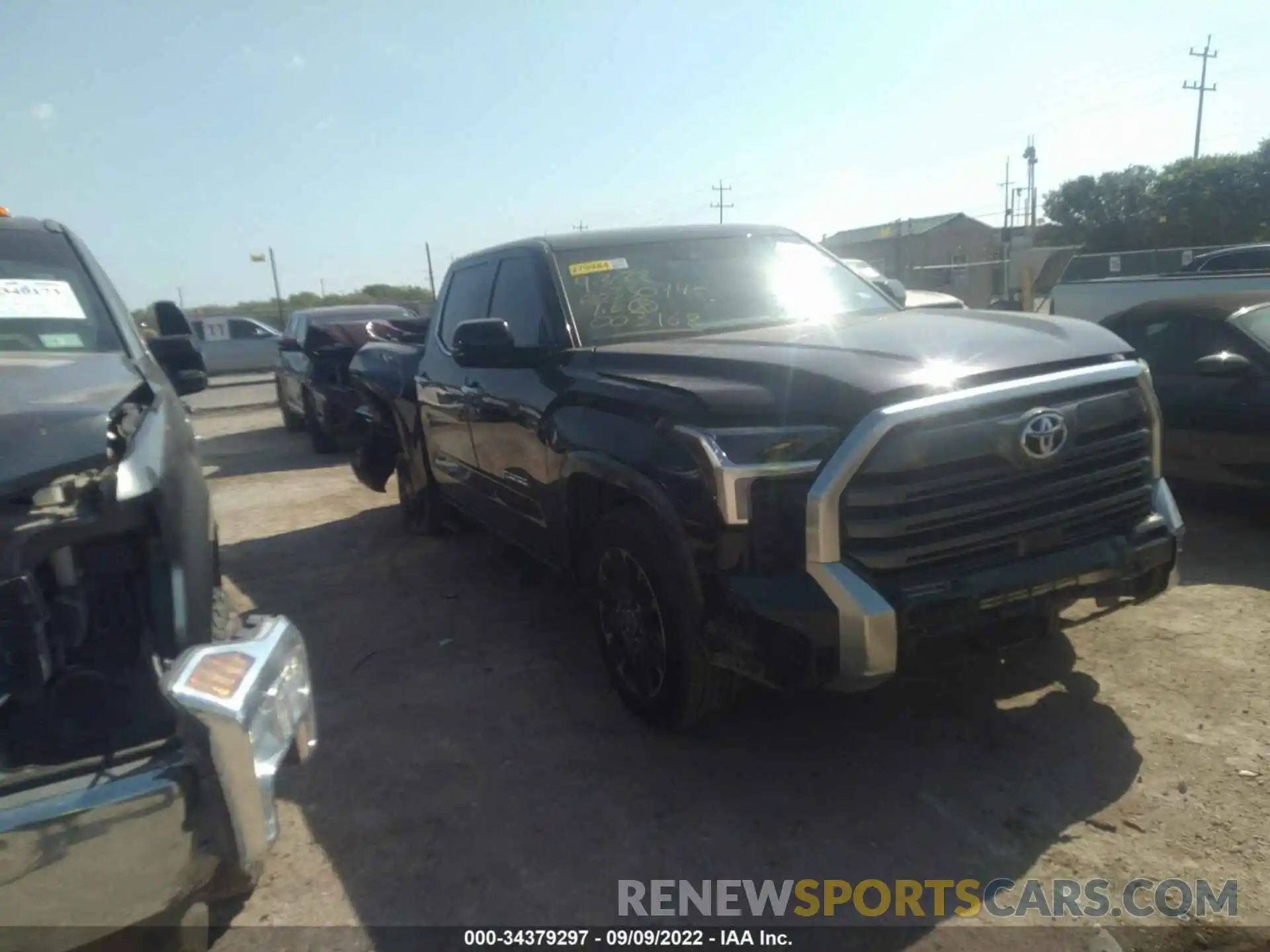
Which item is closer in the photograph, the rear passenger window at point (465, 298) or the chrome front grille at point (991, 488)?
the chrome front grille at point (991, 488)

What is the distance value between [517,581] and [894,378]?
11.4ft

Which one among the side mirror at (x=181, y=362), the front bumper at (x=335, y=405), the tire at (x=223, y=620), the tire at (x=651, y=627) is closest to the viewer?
the tire at (x=223, y=620)

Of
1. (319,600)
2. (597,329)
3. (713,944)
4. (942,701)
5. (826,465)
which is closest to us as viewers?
(713,944)

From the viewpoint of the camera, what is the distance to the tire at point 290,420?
14.2 m

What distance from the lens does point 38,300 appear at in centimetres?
369

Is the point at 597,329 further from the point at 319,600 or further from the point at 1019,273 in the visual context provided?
the point at 1019,273

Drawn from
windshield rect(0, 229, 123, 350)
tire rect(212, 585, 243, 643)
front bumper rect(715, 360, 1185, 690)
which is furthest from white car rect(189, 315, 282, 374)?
front bumper rect(715, 360, 1185, 690)

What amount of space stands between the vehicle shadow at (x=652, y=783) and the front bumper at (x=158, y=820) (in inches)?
34.2

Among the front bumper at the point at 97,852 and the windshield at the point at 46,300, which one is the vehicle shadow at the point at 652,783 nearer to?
the front bumper at the point at 97,852

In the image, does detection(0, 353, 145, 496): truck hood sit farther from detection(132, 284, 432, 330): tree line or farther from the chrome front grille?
detection(132, 284, 432, 330): tree line

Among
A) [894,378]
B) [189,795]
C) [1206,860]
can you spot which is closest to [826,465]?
[894,378]

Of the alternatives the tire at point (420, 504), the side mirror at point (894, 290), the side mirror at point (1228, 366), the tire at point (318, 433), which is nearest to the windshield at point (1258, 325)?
the side mirror at point (1228, 366)

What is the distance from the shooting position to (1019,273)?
2419 cm

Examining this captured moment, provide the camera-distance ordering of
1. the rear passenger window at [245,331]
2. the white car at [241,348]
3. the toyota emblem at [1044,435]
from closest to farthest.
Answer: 1. the toyota emblem at [1044,435]
2. the white car at [241,348]
3. the rear passenger window at [245,331]
